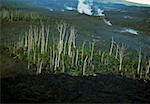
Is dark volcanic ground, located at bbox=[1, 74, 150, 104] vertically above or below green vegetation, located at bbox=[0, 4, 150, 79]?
below

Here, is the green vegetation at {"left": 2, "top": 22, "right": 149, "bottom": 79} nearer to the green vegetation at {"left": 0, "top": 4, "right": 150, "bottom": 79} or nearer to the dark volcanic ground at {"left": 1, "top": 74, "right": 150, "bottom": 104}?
the green vegetation at {"left": 0, "top": 4, "right": 150, "bottom": 79}

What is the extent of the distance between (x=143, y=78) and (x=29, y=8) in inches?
81.0

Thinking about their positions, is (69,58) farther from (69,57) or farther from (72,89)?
(72,89)

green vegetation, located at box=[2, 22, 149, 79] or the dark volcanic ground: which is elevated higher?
green vegetation, located at box=[2, 22, 149, 79]

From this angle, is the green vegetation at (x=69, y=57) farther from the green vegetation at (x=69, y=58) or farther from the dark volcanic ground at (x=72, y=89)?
the dark volcanic ground at (x=72, y=89)

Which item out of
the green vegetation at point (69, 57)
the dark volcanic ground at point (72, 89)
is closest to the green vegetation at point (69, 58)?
the green vegetation at point (69, 57)

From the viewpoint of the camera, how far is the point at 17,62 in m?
3.88

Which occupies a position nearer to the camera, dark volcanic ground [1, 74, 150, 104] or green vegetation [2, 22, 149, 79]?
dark volcanic ground [1, 74, 150, 104]

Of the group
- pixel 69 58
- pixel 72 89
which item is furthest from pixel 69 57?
pixel 72 89

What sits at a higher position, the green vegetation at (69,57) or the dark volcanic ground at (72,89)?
the green vegetation at (69,57)

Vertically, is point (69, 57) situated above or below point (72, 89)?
above

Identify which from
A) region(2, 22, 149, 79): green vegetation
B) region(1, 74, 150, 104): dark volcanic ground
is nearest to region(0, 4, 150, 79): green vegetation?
region(2, 22, 149, 79): green vegetation

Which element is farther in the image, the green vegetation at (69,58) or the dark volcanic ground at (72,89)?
the green vegetation at (69,58)

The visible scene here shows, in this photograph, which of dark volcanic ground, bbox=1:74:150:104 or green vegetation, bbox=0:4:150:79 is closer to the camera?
dark volcanic ground, bbox=1:74:150:104
